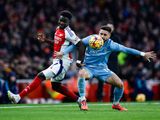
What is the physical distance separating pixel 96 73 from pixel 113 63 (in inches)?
171

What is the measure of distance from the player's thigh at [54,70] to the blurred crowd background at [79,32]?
5.54 m

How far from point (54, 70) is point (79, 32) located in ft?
45.5

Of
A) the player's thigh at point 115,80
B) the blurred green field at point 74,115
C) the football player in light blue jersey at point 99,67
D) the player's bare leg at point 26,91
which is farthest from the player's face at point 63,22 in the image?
the blurred green field at point 74,115

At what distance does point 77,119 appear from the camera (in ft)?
47.3

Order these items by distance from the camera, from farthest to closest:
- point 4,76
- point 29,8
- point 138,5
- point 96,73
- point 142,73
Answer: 1. point 138,5
2. point 29,8
3. point 142,73
4. point 4,76
5. point 96,73

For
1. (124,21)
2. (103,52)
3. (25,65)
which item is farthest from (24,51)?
(103,52)

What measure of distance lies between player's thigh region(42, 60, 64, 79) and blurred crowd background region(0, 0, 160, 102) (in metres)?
5.54

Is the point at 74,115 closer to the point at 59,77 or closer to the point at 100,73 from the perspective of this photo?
the point at 100,73

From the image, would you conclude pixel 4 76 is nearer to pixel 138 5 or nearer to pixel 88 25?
pixel 88 25

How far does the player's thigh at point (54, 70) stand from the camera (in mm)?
17328

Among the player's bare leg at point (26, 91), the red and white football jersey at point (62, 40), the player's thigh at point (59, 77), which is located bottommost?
the player's bare leg at point (26, 91)

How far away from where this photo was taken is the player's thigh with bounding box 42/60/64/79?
56.9ft

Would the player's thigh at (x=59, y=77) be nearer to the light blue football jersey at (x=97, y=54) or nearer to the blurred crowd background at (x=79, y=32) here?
the light blue football jersey at (x=97, y=54)

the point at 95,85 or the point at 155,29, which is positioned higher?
the point at 155,29
